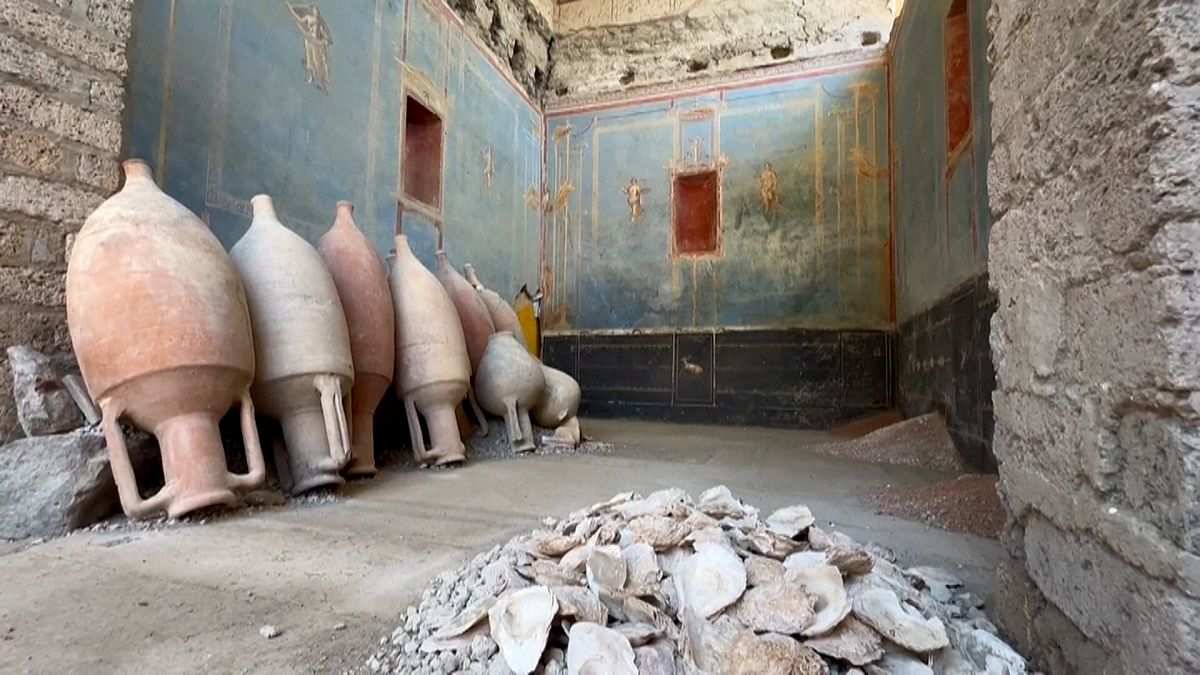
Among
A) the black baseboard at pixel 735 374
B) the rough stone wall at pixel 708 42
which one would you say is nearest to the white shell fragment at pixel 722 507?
the black baseboard at pixel 735 374

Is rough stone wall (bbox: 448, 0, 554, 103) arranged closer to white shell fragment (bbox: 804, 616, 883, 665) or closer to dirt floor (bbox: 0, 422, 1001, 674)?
dirt floor (bbox: 0, 422, 1001, 674)

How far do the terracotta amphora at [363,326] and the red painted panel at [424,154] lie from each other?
2.31 m

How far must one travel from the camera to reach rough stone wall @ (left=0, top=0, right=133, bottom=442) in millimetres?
2307

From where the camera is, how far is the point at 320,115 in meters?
4.20

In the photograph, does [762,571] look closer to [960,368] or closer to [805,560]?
[805,560]

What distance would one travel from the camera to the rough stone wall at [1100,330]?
28.9 inches

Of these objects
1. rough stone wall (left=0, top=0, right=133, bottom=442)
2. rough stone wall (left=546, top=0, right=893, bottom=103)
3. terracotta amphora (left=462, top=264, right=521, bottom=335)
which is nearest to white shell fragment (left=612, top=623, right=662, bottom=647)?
rough stone wall (left=0, top=0, right=133, bottom=442)

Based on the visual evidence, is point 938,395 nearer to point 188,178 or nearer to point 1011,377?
point 1011,377

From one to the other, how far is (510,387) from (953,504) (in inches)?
101

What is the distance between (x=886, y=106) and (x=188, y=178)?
20.6 ft

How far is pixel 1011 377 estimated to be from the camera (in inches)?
49.0

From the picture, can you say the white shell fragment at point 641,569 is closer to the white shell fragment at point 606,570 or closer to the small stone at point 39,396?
the white shell fragment at point 606,570

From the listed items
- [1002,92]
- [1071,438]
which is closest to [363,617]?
[1071,438]

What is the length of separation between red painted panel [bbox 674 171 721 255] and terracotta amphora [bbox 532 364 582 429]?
317 centimetres
